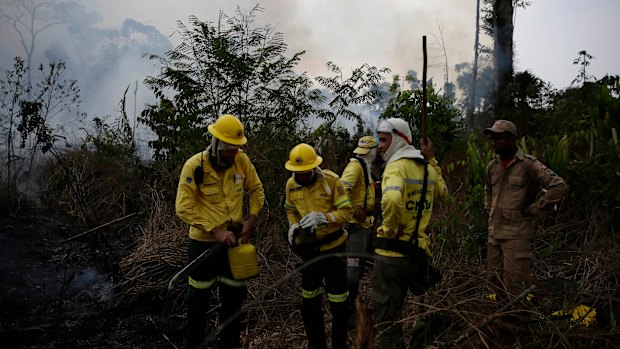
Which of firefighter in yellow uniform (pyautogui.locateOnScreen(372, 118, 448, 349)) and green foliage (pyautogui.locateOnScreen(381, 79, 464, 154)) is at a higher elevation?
green foliage (pyautogui.locateOnScreen(381, 79, 464, 154))

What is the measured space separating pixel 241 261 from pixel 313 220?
2.33ft

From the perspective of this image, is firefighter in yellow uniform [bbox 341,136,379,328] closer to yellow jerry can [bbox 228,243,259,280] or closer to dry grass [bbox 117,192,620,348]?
dry grass [bbox 117,192,620,348]

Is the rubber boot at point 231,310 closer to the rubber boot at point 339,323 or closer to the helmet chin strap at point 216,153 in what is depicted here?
the rubber boot at point 339,323

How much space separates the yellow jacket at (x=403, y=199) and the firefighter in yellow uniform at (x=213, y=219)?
4.36 feet

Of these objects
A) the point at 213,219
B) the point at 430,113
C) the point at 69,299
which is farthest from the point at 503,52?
the point at 69,299

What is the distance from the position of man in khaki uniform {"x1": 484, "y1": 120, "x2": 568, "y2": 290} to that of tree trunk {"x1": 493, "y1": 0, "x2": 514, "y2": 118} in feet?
21.6

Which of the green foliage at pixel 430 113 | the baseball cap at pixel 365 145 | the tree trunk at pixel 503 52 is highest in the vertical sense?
the tree trunk at pixel 503 52

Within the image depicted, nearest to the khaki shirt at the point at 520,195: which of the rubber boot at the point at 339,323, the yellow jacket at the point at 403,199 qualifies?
the yellow jacket at the point at 403,199

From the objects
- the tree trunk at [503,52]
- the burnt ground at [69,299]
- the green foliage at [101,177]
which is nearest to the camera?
the burnt ground at [69,299]

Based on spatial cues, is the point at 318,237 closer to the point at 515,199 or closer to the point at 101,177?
the point at 515,199

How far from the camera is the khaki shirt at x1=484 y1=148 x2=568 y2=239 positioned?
3494 millimetres

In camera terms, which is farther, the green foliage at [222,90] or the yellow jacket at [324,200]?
the green foliage at [222,90]

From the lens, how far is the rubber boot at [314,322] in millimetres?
3504

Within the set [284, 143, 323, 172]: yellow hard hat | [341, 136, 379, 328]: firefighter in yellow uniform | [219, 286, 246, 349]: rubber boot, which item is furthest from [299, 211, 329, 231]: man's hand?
[341, 136, 379, 328]: firefighter in yellow uniform
